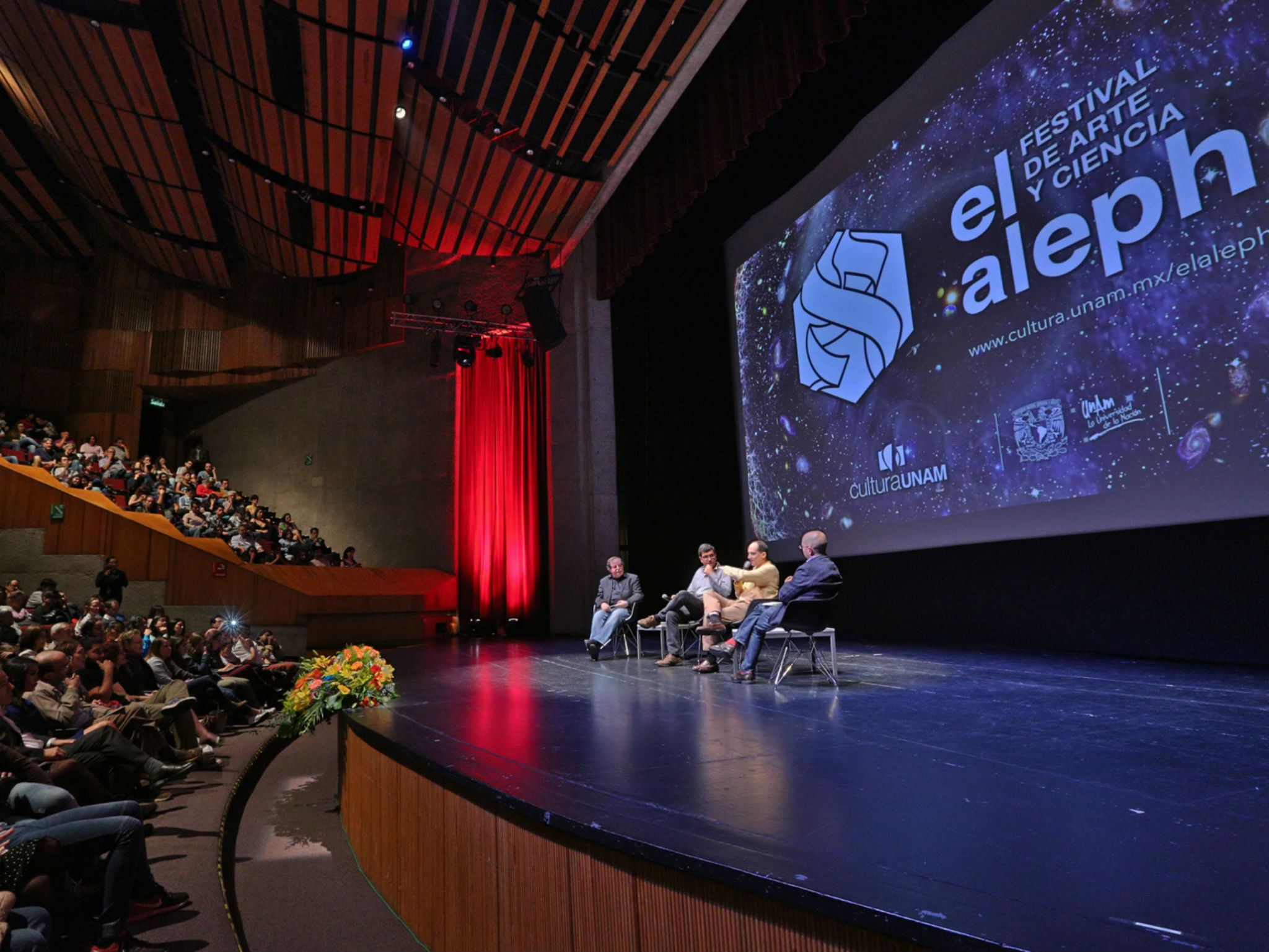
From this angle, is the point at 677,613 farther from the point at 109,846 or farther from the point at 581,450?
the point at 581,450

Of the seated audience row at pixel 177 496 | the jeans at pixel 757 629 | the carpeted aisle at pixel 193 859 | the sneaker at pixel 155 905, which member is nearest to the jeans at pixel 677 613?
the jeans at pixel 757 629

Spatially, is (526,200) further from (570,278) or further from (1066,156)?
(1066,156)

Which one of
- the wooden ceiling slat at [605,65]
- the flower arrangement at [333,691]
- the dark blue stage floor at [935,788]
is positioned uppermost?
the wooden ceiling slat at [605,65]

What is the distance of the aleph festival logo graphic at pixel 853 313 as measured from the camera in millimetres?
6145

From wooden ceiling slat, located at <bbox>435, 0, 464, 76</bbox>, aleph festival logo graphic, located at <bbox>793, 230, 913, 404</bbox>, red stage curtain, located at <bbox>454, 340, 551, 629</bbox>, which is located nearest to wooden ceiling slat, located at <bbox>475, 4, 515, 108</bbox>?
wooden ceiling slat, located at <bbox>435, 0, 464, 76</bbox>

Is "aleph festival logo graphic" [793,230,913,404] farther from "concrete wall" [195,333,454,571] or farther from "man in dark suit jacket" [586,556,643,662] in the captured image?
"concrete wall" [195,333,454,571]

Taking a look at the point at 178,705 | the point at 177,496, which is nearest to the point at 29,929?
the point at 178,705

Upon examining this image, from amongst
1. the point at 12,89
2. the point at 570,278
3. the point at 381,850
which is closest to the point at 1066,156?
the point at 381,850

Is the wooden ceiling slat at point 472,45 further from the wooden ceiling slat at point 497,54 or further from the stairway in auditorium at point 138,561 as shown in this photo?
the stairway in auditorium at point 138,561

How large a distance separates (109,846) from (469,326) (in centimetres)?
968

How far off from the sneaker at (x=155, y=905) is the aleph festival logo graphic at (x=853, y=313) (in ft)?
18.1

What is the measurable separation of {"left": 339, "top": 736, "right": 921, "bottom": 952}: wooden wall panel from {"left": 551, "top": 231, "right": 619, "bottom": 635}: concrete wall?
23.8ft

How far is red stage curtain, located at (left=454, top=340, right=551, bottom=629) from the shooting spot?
441 inches

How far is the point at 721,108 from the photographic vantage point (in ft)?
23.1
